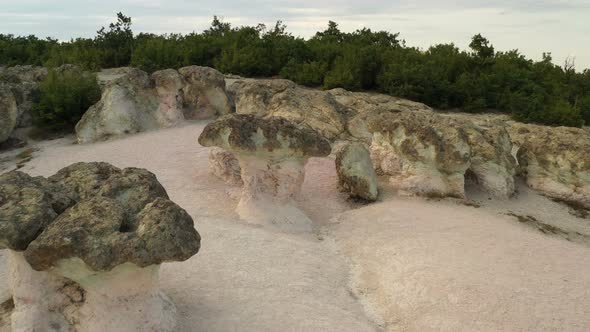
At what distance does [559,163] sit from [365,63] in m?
11.3

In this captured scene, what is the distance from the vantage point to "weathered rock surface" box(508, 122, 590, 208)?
37.8 feet

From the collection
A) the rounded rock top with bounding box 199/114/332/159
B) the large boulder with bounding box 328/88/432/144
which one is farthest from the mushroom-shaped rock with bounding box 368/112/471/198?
the rounded rock top with bounding box 199/114/332/159

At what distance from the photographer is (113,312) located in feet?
17.1


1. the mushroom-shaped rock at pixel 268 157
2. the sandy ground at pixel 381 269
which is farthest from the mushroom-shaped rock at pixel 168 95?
the mushroom-shaped rock at pixel 268 157

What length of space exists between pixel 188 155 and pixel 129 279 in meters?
7.62

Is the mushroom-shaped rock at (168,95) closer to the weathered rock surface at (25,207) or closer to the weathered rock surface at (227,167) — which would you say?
the weathered rock surface at (227,167)

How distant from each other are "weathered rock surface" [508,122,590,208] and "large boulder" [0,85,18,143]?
13.2 meters

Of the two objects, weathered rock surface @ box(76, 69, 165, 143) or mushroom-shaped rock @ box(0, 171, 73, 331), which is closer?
mushroom-shaped rock @ box(0, 171, 73, 331)

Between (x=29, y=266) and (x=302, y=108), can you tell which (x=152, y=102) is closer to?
(x=302, y=108)

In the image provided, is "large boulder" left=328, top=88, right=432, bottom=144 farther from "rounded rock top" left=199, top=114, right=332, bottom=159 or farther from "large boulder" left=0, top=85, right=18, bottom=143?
"large boulder" left=0, top=85, right=18, bottom=143

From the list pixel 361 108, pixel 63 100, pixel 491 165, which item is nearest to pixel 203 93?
pixel 63 100

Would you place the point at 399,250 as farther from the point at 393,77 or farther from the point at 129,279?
the point at 393,77

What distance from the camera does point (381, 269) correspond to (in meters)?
7.59

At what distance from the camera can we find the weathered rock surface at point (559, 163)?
11531 mm
